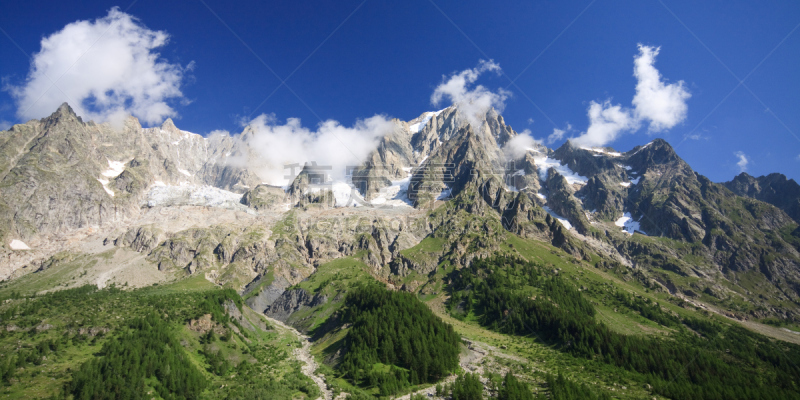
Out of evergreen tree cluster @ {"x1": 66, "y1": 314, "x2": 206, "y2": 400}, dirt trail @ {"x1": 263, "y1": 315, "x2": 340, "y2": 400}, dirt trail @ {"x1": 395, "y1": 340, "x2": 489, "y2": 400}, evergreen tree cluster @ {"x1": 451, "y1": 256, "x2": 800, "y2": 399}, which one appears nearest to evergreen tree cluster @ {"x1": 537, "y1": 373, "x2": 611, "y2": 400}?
dirt trail @ {"x1": 395, "y1": 340, "x2": 489, "y2": 400}

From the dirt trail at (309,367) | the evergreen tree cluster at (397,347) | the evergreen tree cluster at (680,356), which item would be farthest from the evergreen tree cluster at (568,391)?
the dirt trail at (309,367)

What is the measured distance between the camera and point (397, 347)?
431 feet

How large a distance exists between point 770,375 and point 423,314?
13652 cm

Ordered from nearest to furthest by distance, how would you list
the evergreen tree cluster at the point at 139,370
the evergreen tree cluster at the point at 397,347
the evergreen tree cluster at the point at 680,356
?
the evergreen tree cluster at the point at 139,370 → the evergreen tree cluster at the point at 680,356 → the evergreen tree cluster at the point at 397,347

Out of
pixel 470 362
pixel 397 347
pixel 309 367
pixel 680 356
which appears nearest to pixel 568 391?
pixel 470 362

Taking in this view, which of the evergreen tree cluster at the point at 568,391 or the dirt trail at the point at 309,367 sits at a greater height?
the evergreen tree cluster at the point at 568,391

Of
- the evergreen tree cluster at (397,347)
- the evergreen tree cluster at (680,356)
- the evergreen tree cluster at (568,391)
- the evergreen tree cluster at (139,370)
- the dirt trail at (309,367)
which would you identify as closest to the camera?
the evergreen tree cluster at (139,370)

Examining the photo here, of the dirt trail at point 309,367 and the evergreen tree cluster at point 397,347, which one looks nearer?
the dirt trail at point 309,367

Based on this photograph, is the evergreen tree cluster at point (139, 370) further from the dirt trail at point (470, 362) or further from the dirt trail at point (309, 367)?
the dirt trail at point (470, 362)

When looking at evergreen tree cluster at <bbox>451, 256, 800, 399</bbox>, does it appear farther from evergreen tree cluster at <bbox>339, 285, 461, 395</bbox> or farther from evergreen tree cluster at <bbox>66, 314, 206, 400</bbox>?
evergreen tree cluster at <bbox>66, 314, 206, 400</bbox>

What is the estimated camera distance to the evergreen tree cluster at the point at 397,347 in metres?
117

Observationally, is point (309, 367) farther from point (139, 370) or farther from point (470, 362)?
point (470, 362)

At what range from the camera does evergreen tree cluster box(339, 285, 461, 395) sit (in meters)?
117

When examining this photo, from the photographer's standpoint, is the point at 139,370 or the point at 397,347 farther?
the point at 397,347
